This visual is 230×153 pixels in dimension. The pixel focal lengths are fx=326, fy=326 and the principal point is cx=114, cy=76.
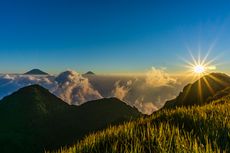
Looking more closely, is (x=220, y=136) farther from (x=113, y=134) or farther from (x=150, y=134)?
(x=113, y=134)

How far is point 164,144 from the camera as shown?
18.2ft

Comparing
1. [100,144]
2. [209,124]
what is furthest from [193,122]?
[100,144]

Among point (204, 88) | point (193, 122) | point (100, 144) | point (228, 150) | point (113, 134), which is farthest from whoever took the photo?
point (204, 88)

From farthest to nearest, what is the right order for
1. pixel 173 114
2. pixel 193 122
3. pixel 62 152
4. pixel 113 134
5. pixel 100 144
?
pixel 173 114, pixel 193 122, pixel 113 134, pixel 100 144, pixel 62 152

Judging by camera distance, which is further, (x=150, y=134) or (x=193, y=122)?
(x=193, y=122)

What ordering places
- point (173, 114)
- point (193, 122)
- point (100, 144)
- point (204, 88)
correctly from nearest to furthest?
point (100, 144)
point (193, 122)
point (173, 114)
point (204, 88)

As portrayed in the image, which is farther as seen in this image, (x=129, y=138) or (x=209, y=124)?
(x=209, y=124)

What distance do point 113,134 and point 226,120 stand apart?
110 inches

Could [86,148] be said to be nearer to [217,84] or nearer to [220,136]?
[220,136]

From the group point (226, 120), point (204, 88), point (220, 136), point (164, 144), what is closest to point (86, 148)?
point (164, 144)

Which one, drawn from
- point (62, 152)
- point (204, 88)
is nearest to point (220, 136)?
point (62, 152)

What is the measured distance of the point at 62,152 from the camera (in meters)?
6.47

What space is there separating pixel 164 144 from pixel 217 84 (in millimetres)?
197186

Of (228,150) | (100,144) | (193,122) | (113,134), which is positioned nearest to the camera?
(228,150)
